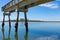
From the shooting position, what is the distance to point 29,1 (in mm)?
11016

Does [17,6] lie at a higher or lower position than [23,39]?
higher

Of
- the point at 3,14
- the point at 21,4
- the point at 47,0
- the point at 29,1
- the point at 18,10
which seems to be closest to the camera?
the point at 47,0

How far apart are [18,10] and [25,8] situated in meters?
0.68

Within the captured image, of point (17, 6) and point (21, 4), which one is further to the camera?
point (17, 6)

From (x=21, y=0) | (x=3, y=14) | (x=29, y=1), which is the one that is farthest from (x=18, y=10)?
(x=3, y=14)

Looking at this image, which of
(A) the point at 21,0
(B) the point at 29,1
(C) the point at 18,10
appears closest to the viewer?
(B) the point at 29,1

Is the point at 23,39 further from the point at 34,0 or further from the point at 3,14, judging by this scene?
the point at 3,14

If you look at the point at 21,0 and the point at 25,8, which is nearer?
the point at 21,0

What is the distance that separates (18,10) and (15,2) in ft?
2.32

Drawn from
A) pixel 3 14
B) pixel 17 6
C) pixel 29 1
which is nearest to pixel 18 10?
pixel 17 6

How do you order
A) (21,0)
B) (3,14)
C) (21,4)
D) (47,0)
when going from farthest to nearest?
(3,14) → (21,4) → (21,0) → (47,0)

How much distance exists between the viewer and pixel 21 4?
12602mm

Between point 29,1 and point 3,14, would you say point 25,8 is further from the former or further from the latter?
point 3,14

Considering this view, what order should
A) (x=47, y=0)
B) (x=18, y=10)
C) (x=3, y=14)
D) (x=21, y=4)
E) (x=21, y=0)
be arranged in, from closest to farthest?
(x=47, y=0) → (x=21, y=0) → (x=21, y=4) → (x=18, y=10) → (x=3, y=14)
